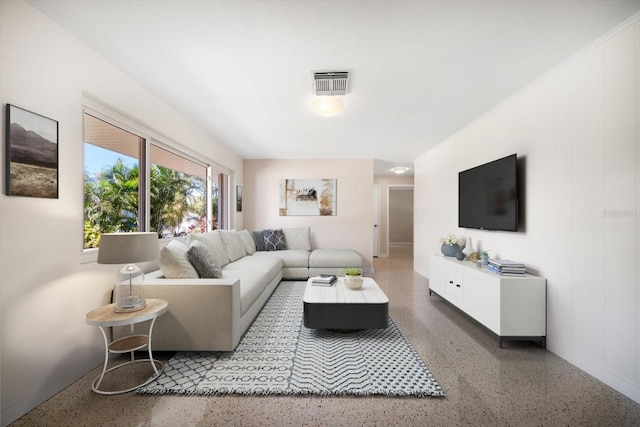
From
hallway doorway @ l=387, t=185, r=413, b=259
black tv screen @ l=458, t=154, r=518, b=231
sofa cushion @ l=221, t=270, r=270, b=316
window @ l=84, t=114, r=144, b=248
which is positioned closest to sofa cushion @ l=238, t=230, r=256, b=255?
sofa cushion @ l=221, t=270, r=270, b=316

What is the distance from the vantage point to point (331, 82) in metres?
2.50

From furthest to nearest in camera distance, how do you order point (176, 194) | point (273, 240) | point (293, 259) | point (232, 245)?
point (273, 240) → point (293, 259) → point (232, 245) → point (176, 194)

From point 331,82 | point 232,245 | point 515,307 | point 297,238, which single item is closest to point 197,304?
point 232,245

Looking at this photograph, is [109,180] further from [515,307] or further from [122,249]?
[515,307]

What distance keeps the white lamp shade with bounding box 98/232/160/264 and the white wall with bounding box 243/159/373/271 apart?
13.2ft

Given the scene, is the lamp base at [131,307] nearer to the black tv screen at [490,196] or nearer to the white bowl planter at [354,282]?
the white bowl planter at [354,282]

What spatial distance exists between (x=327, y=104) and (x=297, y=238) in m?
3.25

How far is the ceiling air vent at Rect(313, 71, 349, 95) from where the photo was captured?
238 cm

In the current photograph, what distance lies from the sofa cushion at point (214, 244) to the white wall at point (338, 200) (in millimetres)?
1977

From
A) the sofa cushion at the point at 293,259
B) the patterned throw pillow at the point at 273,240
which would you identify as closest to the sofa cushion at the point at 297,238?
the patterned throw pillow at the point at 273,240

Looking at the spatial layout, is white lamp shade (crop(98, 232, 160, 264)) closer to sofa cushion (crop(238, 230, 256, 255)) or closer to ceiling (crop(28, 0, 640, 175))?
ceiling (crop(28, 0, 640, 175))

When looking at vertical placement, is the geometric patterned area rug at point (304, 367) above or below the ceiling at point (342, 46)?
below

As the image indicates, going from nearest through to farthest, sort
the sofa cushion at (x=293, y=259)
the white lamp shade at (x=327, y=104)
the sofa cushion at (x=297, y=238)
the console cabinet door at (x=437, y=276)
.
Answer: the white lamp shade at (x=327, y=104) < the console cabinet door at (x=437, y=276) < the sofa cushion at (x=293, y=259) < the sofa cushion at (x=297, y=238)

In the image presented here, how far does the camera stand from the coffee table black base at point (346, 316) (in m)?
2.61
